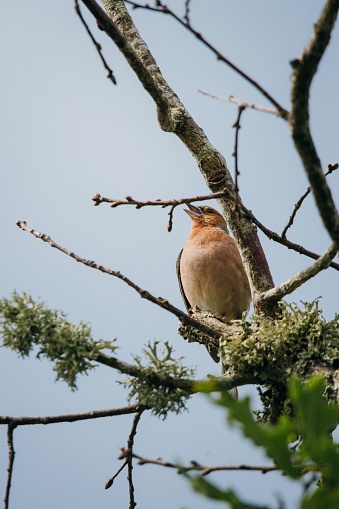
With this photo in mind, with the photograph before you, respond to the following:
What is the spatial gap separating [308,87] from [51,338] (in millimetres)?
1566

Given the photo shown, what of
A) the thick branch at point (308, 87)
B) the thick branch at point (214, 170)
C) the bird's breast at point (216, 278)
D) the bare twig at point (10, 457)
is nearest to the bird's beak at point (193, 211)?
the bird's breast at point (216, 278)

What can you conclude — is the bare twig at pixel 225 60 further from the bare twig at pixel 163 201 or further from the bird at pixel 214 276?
the bird at pixel 214 276

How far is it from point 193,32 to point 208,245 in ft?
15.6

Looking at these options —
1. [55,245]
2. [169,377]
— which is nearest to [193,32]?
[55,245]

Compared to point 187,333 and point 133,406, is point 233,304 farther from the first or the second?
point 133,406

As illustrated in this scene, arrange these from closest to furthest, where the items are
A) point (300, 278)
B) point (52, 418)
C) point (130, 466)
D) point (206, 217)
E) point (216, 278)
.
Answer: point (52, 418), point (300, 278), point (130, 466), point (216, 278), point (206, 217)

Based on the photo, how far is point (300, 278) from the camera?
3.32 metres

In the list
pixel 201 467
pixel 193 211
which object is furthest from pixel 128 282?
pixel 193 211

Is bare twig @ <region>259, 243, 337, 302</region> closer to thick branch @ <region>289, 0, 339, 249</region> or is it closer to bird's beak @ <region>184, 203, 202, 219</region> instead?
thick branch @ <region>289, 0, 339, 249</region>

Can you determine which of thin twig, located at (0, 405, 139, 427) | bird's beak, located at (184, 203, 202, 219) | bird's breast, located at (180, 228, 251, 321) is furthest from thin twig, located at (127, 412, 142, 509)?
bird's beak, located at (184, 203, 202, 219)

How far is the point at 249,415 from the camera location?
1.43 meters

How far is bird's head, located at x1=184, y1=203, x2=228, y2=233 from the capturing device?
8.07 m

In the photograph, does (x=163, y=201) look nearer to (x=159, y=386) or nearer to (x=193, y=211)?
(x=159, y=386)

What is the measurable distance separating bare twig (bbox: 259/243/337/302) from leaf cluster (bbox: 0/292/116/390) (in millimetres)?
1081
